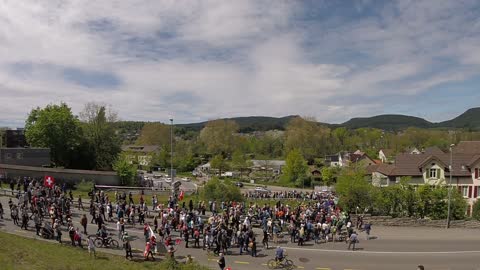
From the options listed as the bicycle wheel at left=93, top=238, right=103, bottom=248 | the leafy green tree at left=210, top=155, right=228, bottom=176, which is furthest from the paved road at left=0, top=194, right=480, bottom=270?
the leafy green tree at left=210, top=155, right=228, bottom=176

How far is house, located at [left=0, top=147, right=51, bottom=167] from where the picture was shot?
53500 mm

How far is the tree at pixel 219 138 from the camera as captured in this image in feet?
441

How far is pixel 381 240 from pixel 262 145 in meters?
129

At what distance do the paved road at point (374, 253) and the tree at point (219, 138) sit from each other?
10421 cm

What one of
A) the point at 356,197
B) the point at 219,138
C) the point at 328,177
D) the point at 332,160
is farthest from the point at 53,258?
the point at 332,160

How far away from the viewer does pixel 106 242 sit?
76.8 feet

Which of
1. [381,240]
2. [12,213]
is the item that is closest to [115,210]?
[12,213]

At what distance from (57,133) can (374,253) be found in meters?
55.6

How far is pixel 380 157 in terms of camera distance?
130 metres

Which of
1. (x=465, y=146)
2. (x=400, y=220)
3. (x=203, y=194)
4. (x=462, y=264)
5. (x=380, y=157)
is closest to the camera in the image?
(x=462, y=264)

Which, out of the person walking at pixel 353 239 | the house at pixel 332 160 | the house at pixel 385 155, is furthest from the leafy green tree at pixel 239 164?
the person walking at pixel 353 239

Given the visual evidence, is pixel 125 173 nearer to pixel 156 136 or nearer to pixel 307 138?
pixel 307 138

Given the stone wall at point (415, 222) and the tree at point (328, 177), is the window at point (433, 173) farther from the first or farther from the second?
the tree at point (328, 177)

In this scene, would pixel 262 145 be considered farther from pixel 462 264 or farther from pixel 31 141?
pixel 462 264
